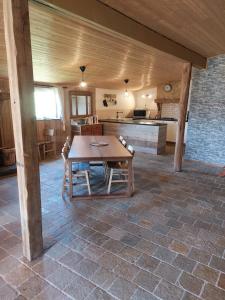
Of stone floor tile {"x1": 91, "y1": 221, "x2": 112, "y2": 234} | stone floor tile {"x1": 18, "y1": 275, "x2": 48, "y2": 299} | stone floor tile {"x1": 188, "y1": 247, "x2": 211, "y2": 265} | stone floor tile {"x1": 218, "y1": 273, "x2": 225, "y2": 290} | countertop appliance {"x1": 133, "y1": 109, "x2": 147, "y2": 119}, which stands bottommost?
stone floor tile {"x1": 18, "y1": 275, "x2": 48, "y2": 299}

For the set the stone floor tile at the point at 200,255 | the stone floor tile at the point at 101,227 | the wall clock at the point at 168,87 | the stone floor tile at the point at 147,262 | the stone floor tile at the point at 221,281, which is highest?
the wall clock at the point at 168,87

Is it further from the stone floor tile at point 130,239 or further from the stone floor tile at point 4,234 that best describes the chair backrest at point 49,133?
the stone floor tile at point 130,239

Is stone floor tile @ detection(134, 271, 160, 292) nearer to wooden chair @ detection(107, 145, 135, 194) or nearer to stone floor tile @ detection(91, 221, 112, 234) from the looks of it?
stone floor tile @ detection(91, 221, 112, 234)

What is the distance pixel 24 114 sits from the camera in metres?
1.69

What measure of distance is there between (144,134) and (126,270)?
491 cm

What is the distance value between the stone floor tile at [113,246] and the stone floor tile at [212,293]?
848mm

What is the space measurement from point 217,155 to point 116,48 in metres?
3.63

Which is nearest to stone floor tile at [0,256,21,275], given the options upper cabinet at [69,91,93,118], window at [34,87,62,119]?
window at [34,87,62,119]

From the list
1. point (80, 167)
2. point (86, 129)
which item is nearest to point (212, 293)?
point (80, 167)

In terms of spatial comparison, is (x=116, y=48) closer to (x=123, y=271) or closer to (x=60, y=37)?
(x=60, y=37)

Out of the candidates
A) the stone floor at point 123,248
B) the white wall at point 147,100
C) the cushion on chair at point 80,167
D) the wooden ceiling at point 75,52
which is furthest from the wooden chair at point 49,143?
the white wall at point 147,100

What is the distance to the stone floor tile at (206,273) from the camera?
183cm

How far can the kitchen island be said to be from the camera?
6.23 meters

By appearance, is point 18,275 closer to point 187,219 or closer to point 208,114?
point 187,219
